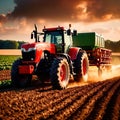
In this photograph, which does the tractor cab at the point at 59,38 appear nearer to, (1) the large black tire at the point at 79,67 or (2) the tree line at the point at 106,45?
(1) the large black tire at the point at 79,67

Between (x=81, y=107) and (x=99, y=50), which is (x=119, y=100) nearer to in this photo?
(x=81, y=107)

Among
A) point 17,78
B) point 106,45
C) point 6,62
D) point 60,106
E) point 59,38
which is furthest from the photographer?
point 106,45

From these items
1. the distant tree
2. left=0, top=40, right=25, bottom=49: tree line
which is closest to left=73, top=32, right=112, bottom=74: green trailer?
the distant tree

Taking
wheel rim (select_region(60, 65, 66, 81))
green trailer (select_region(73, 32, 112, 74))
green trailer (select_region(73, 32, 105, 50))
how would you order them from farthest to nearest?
green trailer (select_region(73, 32, 105, 50)) → green trailer (select_region(73, 32, 112, 74)) → wheel rim (select_region(60, 65, 66, 81))

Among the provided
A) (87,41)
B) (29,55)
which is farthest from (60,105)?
(87,41)

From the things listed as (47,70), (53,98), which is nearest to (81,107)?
(53,98)

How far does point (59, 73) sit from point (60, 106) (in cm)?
312

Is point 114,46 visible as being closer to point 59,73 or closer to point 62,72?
point 62,72

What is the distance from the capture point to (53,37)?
12.7m

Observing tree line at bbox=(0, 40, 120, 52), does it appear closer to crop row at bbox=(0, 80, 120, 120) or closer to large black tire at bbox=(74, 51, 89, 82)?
large black tire at bbox=(74, 51, 89, 82)

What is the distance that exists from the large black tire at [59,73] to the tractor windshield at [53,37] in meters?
1.50

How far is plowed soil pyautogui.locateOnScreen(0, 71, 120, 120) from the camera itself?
21.8ft

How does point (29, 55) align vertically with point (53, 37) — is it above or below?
below

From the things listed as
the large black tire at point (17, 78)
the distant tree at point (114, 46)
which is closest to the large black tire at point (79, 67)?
the large black tire at point (17, 78)
